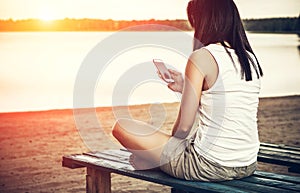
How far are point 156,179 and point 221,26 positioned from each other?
0.83 metres

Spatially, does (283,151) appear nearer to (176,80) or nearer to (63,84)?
(176,80)

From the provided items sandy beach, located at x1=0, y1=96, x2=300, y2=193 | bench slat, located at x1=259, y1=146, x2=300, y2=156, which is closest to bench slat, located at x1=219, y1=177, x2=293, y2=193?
bench slat, located at x1=259, y1=146, x2=300, y2=156

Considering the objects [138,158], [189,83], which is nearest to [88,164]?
[138,158]

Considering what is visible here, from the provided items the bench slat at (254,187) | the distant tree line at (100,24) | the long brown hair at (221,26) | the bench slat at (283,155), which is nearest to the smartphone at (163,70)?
the long brown hair at (221,26)

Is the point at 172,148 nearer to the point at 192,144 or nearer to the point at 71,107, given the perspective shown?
the point at 192,144

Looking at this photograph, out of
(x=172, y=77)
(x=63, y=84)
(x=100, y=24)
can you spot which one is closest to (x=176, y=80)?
(x=172, y=77)

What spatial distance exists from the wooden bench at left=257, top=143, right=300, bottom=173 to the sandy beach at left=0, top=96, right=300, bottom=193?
1.25m

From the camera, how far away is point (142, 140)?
10.3 feet

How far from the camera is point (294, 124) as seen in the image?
26.2ft

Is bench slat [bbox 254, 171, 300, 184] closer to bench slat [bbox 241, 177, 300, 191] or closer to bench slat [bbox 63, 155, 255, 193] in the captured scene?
bench slat [bbox 241, 177, 300, 191]

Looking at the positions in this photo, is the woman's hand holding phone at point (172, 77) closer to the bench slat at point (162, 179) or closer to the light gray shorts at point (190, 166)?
the light gray shorts at point (190, 166)

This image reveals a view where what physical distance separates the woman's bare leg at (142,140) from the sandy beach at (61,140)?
155 centimetres

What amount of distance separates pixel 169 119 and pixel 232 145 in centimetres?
529

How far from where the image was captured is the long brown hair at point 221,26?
299 cm
